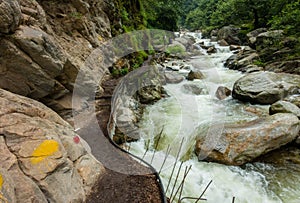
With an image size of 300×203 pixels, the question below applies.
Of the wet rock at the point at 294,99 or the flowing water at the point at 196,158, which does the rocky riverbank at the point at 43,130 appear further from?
the wet rock at the point at 294,99

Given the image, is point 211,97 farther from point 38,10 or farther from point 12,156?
point 12,156

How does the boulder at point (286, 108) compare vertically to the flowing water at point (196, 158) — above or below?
above

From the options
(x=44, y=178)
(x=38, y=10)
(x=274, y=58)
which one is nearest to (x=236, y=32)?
(x=274, y=58)

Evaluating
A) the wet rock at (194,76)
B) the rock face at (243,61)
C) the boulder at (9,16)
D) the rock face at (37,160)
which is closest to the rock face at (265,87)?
the wet rock at (194,76)

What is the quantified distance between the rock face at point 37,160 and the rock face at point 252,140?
9.00ft

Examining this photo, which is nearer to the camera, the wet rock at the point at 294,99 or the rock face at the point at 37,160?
the rock face at the point at 37,160

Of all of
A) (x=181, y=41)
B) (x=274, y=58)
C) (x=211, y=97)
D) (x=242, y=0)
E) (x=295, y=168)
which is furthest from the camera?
(x=181, y=41)

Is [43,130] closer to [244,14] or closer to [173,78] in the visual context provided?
[173,78]

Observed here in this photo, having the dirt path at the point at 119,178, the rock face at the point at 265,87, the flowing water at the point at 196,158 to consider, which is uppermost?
the rock face at the point at 265,87

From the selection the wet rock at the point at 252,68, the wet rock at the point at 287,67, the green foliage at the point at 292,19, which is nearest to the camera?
the wet rock at the point at 287,67

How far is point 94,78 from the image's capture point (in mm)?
5992

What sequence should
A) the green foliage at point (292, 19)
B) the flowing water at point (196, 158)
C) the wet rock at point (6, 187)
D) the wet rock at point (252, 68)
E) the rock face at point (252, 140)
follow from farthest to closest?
the wet rock at point (252, 68) < the green foliage at point (292, 19) < the rock face at point (252, 140) < the flowing water at point (196, 158) < the wet rock at point (6, 187)

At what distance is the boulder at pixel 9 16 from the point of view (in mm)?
2938

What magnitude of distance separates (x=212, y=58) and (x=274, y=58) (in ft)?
15.6
